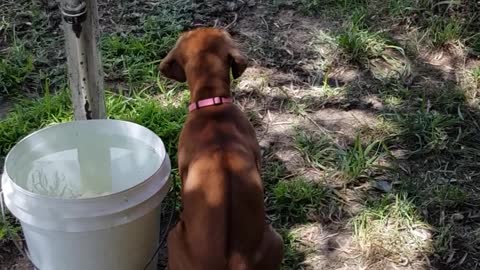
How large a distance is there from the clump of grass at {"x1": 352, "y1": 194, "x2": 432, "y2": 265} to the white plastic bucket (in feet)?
3.08

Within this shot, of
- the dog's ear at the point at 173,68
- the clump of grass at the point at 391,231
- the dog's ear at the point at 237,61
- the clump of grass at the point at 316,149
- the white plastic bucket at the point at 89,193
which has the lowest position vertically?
the clump of grass at the point at 391,231

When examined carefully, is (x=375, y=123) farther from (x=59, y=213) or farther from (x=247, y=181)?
(x=59, y=213)

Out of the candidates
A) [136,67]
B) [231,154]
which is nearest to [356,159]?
[231,154]

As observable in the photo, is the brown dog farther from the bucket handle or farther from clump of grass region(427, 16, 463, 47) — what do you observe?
clump of grass region(427, 16, 463, 47)

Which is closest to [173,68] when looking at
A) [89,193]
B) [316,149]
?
[89,193]

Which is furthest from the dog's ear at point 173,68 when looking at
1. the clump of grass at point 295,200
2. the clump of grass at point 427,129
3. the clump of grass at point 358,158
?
the clump of grass at point 427,129

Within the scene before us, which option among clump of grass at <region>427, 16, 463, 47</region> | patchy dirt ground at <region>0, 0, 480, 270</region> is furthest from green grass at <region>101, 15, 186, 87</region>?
clump of grass at <region>427, 16, 463, 47</region>

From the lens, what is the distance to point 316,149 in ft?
13.5

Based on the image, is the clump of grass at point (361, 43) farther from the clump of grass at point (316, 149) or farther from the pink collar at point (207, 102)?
the pink collar at point (207, 102)

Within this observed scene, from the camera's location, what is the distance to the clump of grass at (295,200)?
3734mm

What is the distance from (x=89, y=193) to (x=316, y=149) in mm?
1298

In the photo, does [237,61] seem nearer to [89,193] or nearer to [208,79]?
[208,79]

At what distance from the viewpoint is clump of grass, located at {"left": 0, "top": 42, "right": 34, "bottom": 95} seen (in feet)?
14.7

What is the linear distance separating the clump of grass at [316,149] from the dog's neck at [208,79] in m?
0.81
